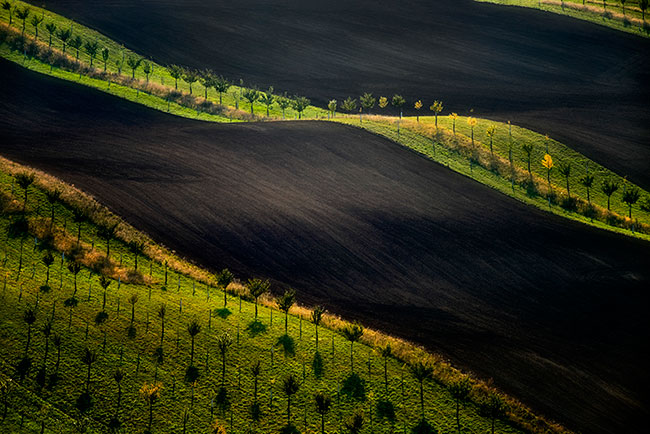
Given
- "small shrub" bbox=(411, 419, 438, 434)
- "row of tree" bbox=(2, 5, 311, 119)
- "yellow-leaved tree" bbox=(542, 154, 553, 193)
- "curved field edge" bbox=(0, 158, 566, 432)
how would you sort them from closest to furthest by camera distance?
"small shrub" bbox=(411, 419, 438, 434) → "curved field edge" bbox=(0, 158, 566, 432) → "yellow-leaved tree" bbox=(542, 154, 553, 193) → "row of tree" bbox=(2, 5, 311, 119)

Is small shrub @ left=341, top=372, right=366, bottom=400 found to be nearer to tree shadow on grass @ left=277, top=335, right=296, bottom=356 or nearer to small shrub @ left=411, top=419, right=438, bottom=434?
small shrub @ left=411, top=419, right=438, bottom=434

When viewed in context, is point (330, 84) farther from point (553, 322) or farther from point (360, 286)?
point (553, 322)

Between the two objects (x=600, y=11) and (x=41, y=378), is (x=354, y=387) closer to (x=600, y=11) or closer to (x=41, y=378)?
(x=41, y=378)

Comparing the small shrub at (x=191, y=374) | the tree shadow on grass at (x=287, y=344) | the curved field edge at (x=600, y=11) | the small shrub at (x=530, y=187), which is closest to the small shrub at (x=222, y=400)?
the small shrub at (x=191, y=374)

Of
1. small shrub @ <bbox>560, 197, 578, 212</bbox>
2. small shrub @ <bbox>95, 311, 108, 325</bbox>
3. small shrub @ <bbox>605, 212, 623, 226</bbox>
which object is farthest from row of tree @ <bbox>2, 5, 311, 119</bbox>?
small shrub @ <bbox>95, 311, 108, 325</bbox>

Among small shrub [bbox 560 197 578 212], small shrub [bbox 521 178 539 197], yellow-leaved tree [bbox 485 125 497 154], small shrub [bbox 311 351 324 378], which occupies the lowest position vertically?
small shrub [bbox 311 351 324 378]
